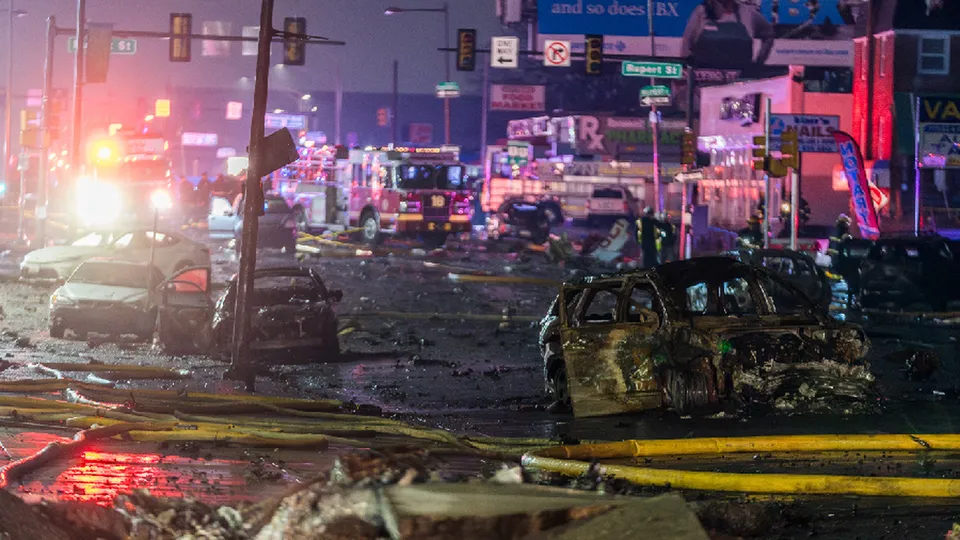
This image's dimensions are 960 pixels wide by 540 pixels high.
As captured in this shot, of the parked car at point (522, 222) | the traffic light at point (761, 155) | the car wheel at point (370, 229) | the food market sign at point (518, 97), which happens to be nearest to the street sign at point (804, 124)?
the parked car at point (522, 222)

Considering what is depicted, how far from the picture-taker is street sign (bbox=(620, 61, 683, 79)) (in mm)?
39938

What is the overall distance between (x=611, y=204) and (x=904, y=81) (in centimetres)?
2059


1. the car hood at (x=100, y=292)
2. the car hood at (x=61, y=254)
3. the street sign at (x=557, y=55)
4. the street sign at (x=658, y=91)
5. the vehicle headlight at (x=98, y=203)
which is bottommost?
the car hood at (x=100, y=292)

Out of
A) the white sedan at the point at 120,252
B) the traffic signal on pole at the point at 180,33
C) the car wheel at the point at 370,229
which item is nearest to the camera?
the white sedan at the point at 120,252

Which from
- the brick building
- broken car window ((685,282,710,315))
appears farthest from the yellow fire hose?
the brick building

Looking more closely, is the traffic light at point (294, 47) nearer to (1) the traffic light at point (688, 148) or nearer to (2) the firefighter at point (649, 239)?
(2) the firefighter at point (649, 239)

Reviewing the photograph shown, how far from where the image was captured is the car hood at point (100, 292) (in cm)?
2075

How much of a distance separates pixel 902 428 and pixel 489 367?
7.08 meters

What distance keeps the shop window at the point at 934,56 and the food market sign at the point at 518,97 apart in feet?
166

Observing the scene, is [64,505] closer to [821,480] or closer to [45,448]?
[45,448]

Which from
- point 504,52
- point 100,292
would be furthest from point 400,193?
A: point 100,292

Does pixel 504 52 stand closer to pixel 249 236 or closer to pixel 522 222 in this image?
pixel 522 222

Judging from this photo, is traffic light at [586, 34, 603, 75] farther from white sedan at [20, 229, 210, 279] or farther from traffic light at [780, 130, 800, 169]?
white sedan at [20, 229, 210, 279]

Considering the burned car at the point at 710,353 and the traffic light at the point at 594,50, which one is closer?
the burned car at the point at 710,353
